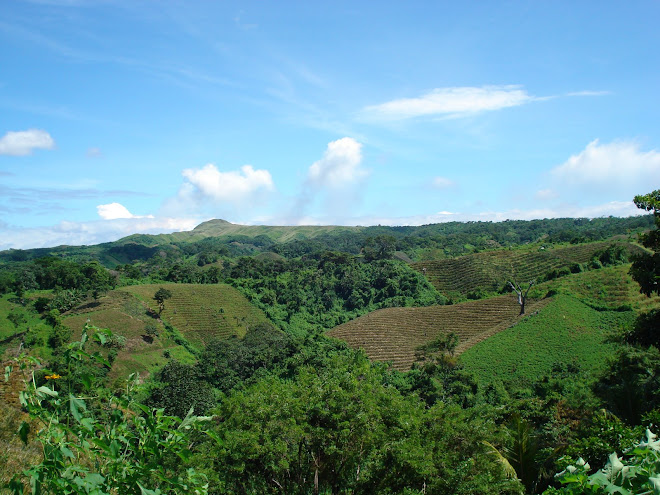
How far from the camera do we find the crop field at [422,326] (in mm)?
42397

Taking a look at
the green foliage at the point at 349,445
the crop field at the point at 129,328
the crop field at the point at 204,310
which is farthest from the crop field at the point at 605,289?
the crop field at the point at 129,328

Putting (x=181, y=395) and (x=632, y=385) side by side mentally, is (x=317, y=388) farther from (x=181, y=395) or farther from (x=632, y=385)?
(x=181, y=395)

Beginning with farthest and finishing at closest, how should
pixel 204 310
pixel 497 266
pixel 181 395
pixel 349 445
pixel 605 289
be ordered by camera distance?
pixel 497 266 → pixel 204 310 → pixel 605 289 → pixel 181 395 → pixel 349 445

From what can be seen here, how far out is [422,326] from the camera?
48.3 metres

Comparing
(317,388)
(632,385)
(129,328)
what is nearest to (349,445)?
(317,388)

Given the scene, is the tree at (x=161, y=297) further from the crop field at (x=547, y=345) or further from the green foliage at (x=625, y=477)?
the green foliage at (x=625, y=477)

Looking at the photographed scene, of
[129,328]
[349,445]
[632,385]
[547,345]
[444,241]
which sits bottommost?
[547,345]

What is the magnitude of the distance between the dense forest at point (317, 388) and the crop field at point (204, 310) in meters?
0.33

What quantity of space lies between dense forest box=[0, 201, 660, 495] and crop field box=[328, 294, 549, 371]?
101cm

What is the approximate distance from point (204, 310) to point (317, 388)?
173 ft

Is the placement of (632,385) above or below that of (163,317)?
above

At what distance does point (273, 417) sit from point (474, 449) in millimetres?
5253

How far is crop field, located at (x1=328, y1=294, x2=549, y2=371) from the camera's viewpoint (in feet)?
139

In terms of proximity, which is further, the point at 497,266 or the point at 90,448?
the point at 497,266
